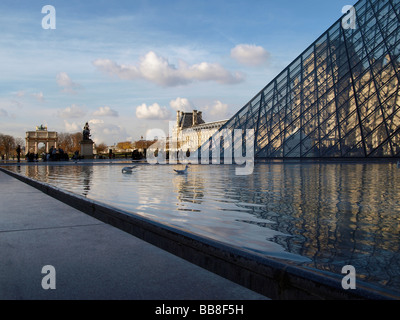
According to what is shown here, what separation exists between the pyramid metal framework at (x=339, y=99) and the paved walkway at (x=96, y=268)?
23.0 meters

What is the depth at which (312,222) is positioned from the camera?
4.65 meters

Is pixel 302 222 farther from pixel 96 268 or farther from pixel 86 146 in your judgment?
pixel 86 146

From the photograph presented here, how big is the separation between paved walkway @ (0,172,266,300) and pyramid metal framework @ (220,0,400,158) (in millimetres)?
23039

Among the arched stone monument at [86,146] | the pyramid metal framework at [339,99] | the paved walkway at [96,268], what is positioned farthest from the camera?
the arched stone monument at [86,146]

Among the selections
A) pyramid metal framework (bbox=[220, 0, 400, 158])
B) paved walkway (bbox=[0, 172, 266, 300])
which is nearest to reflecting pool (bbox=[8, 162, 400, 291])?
paved walkway (bbox=[0, 172, 266, 300])

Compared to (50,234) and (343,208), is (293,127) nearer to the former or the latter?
(343,208)

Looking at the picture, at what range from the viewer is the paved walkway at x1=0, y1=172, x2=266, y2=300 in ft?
7.87

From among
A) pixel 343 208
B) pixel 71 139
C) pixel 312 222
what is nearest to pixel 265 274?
pixel 312 222

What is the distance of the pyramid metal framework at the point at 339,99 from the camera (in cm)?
2492

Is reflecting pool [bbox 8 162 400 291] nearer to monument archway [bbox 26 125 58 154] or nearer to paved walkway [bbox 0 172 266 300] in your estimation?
paved walkway [bbox 0 172 266 300]

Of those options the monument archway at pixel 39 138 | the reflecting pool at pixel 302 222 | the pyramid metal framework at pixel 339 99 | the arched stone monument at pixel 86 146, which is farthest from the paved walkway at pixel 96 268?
the monument archway at pixel 39 138

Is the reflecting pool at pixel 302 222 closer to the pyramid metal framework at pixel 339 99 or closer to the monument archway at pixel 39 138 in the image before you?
the pyramid metal framework at pixel 339 99

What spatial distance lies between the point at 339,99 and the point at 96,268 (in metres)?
25.8

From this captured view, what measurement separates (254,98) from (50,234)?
26.2m
